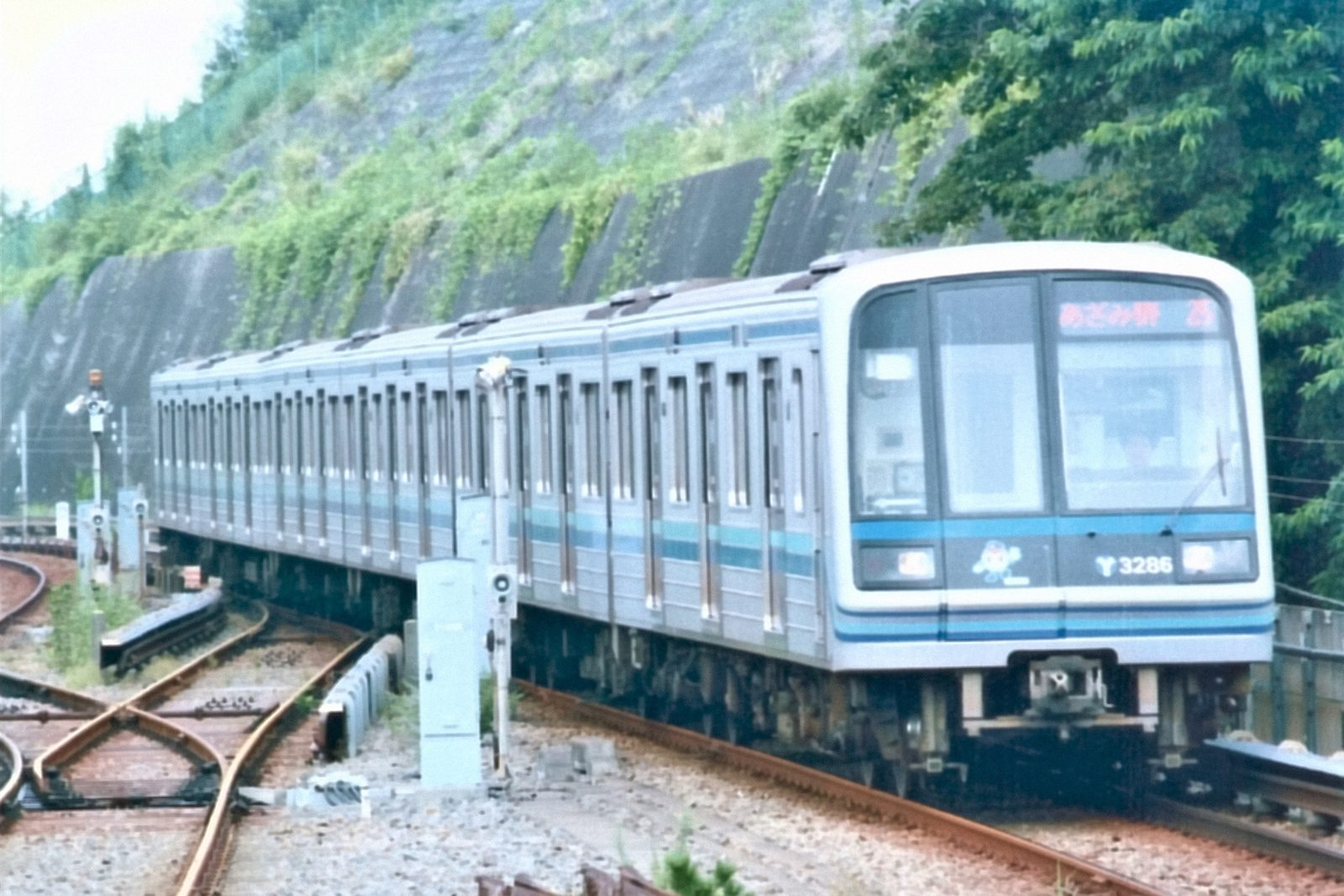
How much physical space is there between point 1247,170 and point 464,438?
666cm

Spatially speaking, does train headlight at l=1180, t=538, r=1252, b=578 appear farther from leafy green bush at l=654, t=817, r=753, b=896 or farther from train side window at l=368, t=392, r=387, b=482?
train side window at l=368, t=392, r=387, b=482

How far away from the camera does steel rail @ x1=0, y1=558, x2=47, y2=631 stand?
30.7 metres

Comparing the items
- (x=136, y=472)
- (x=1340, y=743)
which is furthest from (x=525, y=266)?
(x=1340, y=743)

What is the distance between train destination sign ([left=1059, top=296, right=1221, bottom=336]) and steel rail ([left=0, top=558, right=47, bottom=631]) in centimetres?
1881

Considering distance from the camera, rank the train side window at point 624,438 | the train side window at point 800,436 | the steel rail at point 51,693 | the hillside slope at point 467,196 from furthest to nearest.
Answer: the hillside slope at point 467,196
the steel rail at point 51,693
the train side window at point 624,438
the train side window at point 800,436

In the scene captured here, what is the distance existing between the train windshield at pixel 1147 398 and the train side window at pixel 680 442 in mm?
3195

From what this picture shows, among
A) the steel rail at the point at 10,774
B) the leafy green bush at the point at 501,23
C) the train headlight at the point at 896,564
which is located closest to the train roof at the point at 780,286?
the train headlight at the point at 896,564

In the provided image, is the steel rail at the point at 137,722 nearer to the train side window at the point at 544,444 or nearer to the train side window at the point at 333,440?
the train side window at the point at 333,440

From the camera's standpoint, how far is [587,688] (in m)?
21.5

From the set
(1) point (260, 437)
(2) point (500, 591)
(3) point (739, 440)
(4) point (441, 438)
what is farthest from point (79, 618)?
(3) point (739, 440)

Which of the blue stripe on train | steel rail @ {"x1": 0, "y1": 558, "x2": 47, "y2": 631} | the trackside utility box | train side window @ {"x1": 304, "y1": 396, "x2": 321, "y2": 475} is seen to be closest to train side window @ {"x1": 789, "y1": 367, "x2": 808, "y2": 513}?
the blue stripe on train

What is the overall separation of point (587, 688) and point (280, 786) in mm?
5996

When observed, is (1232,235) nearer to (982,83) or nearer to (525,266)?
(982,83)

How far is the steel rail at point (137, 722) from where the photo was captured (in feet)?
55.0
